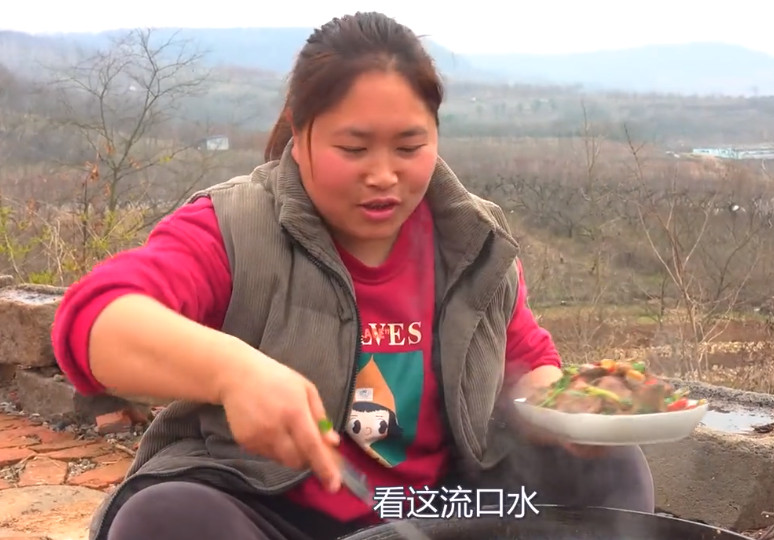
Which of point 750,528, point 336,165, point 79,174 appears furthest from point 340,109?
point 79,174

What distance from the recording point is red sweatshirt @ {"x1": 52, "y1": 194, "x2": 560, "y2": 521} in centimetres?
133

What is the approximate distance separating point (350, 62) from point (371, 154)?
153 millimetres

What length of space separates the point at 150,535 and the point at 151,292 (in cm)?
32

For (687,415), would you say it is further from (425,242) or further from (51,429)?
(51,429)

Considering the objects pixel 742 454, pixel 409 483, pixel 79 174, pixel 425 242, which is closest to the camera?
pixel 409 483

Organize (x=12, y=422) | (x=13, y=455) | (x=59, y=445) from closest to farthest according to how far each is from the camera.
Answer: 1. (x=13, y=455)
2. (x=59, y=445)
3. (x=12, y=422)

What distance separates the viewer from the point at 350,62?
1381mm

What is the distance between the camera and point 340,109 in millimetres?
1371

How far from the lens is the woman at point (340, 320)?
46.1 inches

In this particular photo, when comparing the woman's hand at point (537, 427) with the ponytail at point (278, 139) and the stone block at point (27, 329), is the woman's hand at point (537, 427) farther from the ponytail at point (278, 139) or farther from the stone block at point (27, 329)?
the stone block at point (27, 329)

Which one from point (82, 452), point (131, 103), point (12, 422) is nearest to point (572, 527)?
point (82, 452)

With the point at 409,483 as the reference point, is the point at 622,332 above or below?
below

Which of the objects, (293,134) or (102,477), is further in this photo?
(102,477)

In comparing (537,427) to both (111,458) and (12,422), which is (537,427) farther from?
(12,422)
